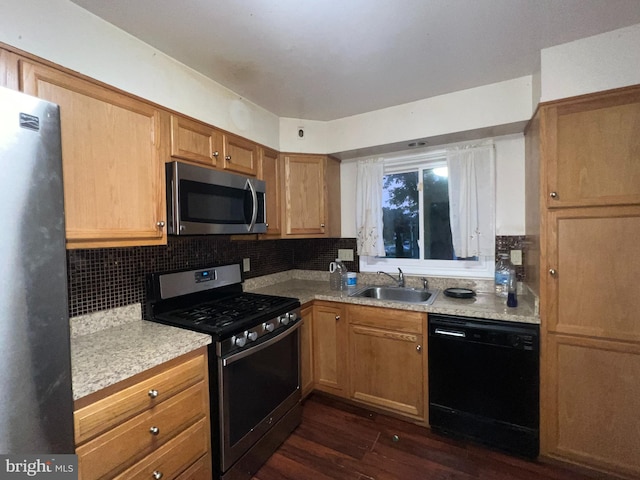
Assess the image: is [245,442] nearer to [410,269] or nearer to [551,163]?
[410,269]

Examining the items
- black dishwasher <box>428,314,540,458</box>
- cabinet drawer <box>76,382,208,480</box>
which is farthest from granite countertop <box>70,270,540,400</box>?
cabinet drawer <box>76,382,208,480</box>

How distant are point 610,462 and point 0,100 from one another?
2.93m

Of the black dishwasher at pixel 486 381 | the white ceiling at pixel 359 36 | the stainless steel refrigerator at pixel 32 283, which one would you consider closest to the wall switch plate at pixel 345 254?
the black dishwasher at pixel 486 381

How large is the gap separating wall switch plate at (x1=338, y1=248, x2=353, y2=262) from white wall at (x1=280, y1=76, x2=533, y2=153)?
3.19 ft

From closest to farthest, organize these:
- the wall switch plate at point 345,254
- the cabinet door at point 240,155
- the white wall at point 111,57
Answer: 1. the white wall at point 111,57
2. the cabinet door at point 240,155
3. the wall switch plate at point 345,254

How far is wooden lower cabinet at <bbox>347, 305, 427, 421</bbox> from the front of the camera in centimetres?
195

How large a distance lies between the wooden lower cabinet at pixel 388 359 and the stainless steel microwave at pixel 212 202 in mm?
1037

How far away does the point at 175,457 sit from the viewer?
4.04 ft

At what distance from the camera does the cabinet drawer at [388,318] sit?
6.35 ft

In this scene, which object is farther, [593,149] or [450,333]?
[450,333]

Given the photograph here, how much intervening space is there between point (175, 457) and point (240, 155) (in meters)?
1.73

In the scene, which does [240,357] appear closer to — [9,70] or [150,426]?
[150,426]

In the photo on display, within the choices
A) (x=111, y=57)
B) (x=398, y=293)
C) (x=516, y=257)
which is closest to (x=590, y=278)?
(x=516, y=257)

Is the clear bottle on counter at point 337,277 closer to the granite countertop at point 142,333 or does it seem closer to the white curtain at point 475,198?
the granite countertop at point 142,333
